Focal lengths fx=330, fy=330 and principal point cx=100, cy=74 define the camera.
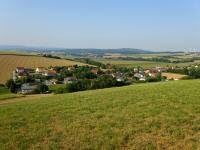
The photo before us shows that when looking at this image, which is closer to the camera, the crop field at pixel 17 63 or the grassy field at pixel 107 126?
the grassy field at pixel 107 126

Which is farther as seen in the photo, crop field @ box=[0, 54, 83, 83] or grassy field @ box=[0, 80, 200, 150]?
crop field @ box=[0, 54, 83, 83]

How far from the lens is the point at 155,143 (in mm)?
9117

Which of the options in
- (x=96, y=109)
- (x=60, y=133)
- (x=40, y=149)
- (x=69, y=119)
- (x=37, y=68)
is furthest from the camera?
(x=37, y=68)

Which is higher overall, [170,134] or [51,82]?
[170,134]

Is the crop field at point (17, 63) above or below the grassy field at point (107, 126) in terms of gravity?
below

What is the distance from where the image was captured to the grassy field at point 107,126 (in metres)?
9.23

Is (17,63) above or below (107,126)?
below

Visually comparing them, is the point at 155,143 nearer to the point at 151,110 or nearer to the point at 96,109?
the point at 151,110

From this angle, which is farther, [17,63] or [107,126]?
[17,63]

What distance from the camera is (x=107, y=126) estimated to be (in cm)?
1087

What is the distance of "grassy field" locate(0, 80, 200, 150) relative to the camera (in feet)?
30.3

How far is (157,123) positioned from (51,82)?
6986 cm

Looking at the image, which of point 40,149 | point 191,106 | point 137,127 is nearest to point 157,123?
point 137,127

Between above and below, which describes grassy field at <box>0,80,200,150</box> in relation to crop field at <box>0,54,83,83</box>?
above
